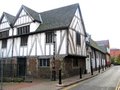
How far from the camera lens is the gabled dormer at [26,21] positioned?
26.3 metres

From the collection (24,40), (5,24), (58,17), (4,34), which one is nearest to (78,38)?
(58,17)

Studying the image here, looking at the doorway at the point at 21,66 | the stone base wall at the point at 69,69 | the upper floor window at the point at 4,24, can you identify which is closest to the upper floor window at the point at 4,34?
the upper floor window at the point at 4,24

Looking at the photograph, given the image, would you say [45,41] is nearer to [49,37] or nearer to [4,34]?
[49,37]

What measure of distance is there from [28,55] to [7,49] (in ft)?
15.8

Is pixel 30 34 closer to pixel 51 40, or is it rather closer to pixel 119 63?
pixel 51 40

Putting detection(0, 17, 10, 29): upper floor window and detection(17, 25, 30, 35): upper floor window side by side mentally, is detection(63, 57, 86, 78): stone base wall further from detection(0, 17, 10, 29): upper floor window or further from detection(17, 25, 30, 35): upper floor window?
detection(0, 17, 10, 29): upper floor window

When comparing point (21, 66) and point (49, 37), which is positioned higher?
point (49, 37)

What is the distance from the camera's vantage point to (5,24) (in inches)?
1214

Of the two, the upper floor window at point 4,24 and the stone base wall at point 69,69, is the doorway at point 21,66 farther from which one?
the stone base wall at point 69,69

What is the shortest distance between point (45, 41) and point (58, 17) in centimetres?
383

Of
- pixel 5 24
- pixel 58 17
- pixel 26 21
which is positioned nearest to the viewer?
pixel 58 17

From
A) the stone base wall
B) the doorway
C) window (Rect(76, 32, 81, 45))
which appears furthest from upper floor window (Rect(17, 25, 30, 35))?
the stone base wall

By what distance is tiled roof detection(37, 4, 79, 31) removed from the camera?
23688 mm

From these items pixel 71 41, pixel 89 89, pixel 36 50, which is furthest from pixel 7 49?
pixel 89 89
